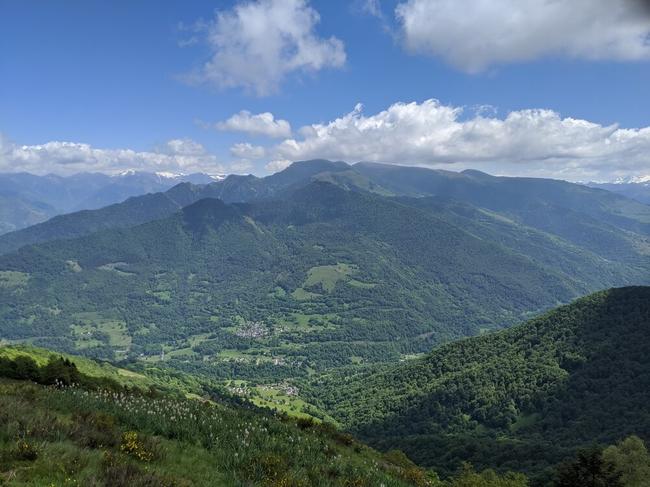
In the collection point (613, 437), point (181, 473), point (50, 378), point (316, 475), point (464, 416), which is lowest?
point (464, 416)

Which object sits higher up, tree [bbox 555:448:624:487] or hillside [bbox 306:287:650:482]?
tree [bbox 555:448:624:487]

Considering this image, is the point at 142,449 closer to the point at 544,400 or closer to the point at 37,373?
the point at 37,373

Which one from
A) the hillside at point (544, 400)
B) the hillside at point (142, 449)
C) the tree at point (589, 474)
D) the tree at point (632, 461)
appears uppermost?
the hillside at point (142, 449)

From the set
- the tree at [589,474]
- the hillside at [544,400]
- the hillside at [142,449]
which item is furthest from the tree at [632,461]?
the hillside at [544,400]

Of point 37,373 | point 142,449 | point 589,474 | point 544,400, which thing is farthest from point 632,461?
point 544,400

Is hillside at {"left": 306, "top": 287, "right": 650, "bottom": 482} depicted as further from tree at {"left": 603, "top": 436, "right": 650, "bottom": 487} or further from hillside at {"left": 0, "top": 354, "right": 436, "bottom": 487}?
hillside at {"left": 0, "top": 354, "right": 436, "bottom": 487}

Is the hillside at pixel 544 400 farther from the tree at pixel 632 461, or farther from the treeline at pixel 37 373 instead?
the treeline at pixel 37 373

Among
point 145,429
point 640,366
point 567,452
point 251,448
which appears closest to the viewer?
point 251,448

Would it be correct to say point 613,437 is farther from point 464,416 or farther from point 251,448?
point 251,448

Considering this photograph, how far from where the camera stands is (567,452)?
4094 inches

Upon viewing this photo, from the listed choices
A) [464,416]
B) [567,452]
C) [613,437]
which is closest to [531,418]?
[464,416]

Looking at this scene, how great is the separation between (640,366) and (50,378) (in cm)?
19080

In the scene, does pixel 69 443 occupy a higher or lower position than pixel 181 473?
higher

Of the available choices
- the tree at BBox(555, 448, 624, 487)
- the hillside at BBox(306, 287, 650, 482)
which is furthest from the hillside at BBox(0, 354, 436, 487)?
the hillside at BBox(306, 287, 650, 482)
